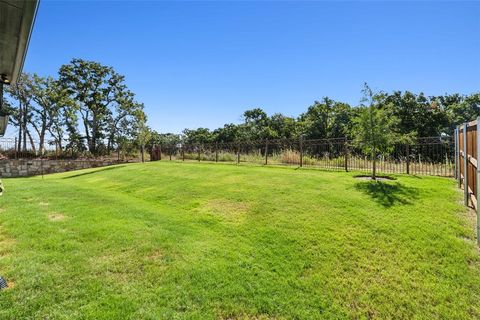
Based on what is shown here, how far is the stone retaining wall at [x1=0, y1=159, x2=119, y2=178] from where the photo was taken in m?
19.0

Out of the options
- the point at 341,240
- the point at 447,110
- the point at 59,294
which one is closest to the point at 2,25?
the point at 59,294

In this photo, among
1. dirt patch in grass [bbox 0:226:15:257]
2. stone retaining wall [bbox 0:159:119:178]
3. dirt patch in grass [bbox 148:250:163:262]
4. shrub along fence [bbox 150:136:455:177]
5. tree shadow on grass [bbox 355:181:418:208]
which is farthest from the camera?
stone retaining wall [bbox 0:159:119:178]

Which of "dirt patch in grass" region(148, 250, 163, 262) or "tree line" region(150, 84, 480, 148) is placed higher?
"tree line" region(150, 84, 480, 148)

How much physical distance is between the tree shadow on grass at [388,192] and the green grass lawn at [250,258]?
5 centimetres

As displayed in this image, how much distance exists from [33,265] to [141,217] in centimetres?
230

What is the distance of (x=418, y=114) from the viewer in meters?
22.1

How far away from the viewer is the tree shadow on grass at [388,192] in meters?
6.14

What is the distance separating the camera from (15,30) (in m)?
2.41

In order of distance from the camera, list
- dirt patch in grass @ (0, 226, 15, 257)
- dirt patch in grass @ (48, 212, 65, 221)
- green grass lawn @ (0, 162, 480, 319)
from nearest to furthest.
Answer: green grass lawn @ (0, 162, 480, 319), dirt patch in grass @ (0, 226, 15, 257), dirt patch in grass @ (48, 212, 65, 221)

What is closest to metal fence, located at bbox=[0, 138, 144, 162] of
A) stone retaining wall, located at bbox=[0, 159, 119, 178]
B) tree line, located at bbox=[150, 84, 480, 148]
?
stone retaining wall, located at bbox=[0, 159, 119, 178]

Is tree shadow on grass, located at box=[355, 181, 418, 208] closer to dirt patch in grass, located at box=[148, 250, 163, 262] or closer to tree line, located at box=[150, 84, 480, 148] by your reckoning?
dirt patch in grass, located at box=[148, 250, 163, 262]

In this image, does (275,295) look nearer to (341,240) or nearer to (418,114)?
(341,240)

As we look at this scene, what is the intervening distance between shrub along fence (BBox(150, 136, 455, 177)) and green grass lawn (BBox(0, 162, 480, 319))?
416 cm

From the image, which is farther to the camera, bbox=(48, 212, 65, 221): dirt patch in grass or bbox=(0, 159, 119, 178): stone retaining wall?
bbox=(0, 159, 119, 178): stone retaining wall
